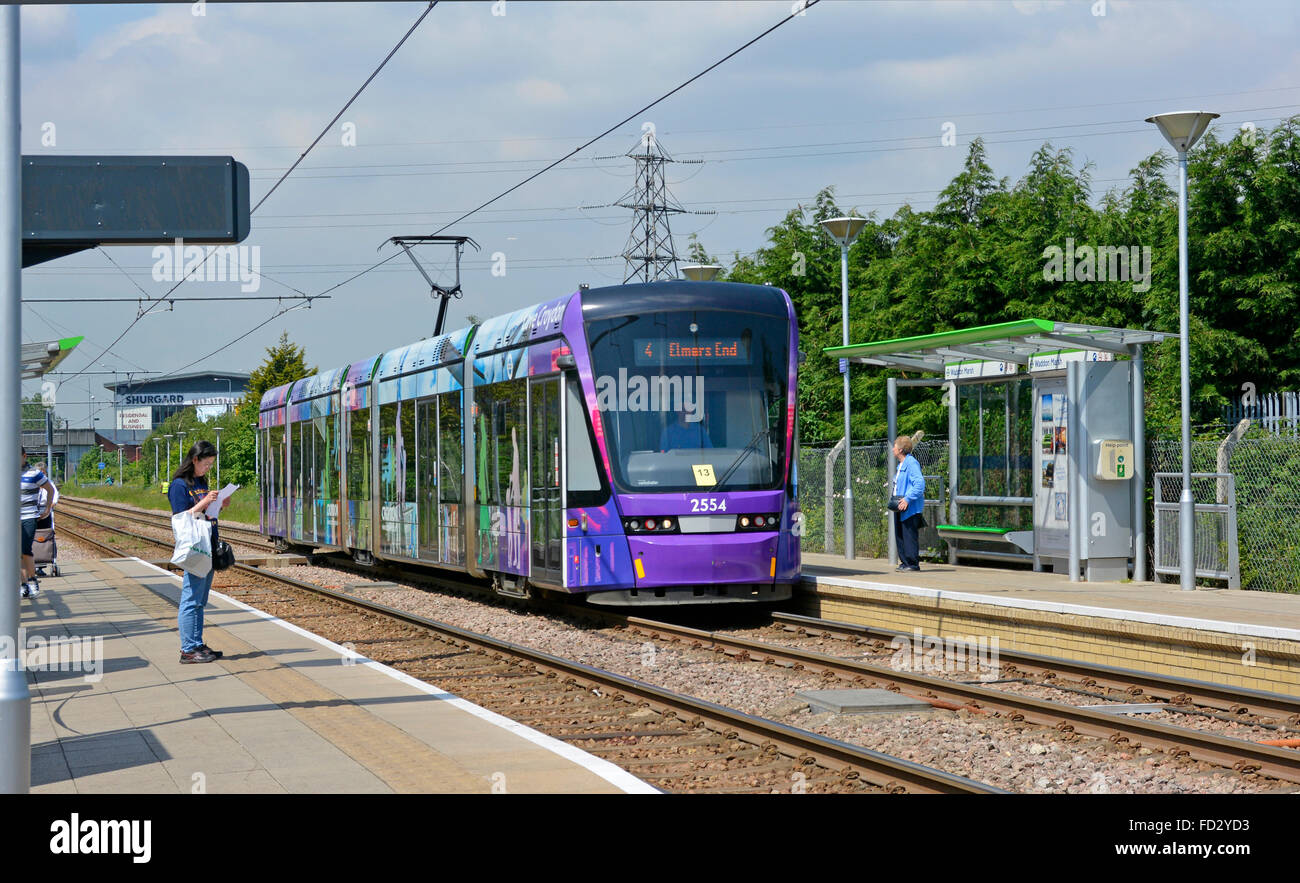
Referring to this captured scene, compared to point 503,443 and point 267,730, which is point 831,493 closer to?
point 503,443

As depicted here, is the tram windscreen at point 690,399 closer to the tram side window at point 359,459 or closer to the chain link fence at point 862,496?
the chain link fence at point 862,496

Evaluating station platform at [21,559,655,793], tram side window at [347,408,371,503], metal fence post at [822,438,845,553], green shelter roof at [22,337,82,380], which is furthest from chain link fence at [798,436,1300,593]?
green shelter roof at [22,337,82,380]

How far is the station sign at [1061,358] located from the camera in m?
16.7

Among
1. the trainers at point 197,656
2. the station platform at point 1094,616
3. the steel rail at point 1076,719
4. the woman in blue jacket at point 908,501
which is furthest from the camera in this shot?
the woman in blue jacket at point 908,501

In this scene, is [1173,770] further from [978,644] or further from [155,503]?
[155,503]

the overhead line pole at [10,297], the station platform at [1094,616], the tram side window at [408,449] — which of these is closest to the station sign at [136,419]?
the tram side window at [408,449]

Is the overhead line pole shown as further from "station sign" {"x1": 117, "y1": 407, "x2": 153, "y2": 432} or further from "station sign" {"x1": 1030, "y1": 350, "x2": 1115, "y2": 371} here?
"station sign" {"x1": 117, "y1": 407, "x2": 153, "y2": 432}

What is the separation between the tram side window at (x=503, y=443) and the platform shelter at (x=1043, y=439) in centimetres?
494

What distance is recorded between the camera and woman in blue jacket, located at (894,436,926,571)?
59.4ft

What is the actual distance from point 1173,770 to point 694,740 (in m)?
2.77

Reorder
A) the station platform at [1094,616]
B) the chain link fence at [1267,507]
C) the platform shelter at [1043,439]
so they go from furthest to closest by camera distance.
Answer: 1. the platform shelter at [1043,439]
2. the chain link fence at [1267,507]
3. the station platform at [1094,616]

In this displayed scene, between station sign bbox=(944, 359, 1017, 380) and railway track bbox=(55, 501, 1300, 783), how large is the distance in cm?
570

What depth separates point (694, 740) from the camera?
8828 mm
